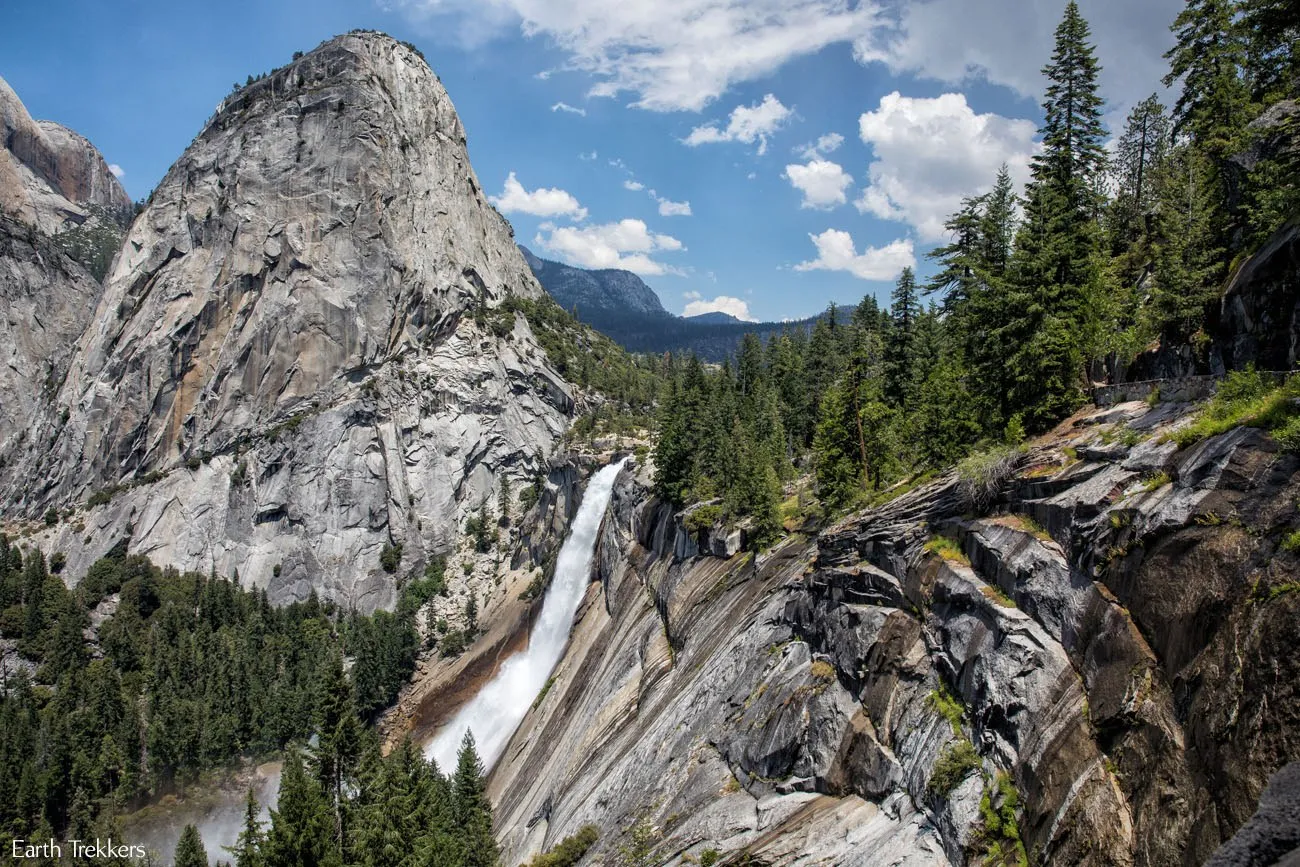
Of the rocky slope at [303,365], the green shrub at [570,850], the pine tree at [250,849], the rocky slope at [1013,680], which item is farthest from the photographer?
the rocky slope at [303,365]

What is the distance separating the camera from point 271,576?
108438 mm

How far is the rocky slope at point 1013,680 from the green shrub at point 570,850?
64 cm

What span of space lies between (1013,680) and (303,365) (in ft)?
401

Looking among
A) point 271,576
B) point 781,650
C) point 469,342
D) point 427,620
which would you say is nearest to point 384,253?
point 469,342

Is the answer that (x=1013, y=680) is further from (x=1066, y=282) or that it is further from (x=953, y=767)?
(x=1066, y=282)

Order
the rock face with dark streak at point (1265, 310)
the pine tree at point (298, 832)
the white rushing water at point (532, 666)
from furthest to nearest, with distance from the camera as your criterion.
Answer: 1. the white rushing water at point (532, 666)
2. the pine tree at point (298, 832)
3. the rock face with dark streak at point (1265, 310)

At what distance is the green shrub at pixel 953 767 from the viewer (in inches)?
640

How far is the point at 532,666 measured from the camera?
6806cm

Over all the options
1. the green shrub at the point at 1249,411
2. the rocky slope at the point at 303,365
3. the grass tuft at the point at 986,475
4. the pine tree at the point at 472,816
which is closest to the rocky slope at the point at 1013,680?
the grass tuft at the point at 986,475

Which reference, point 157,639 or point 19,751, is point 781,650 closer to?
point 19,751

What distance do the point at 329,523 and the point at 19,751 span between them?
4580 centimetres

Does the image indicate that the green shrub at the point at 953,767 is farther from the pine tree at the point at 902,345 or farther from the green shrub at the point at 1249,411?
the pine tree at the point at 902,345

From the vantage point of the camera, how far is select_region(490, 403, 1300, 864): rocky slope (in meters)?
11.4

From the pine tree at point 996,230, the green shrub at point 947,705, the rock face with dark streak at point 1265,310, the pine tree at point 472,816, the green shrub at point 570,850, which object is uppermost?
the pine tree at point 996,230
